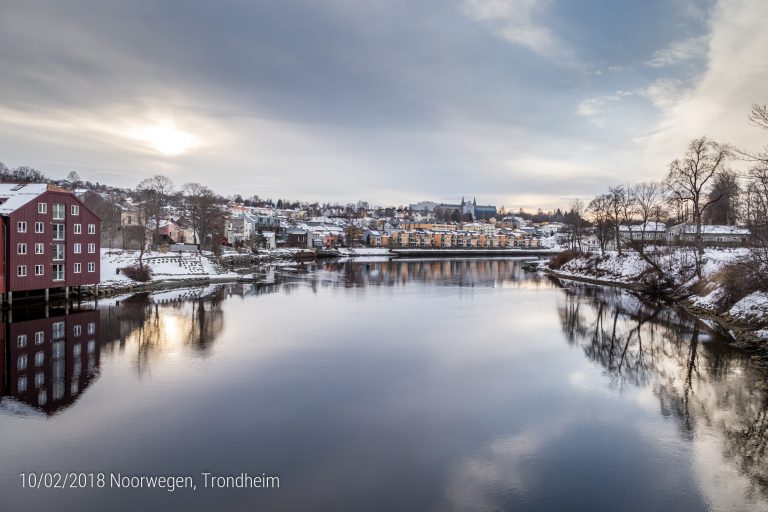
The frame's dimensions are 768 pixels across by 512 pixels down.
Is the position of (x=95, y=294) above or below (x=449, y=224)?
below

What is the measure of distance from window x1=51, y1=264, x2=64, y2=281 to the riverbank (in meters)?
29.4

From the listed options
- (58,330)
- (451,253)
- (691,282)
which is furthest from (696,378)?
(451,253)

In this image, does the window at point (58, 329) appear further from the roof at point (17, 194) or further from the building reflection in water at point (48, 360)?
the roof at point (17, 194)

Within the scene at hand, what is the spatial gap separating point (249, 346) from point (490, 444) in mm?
9574

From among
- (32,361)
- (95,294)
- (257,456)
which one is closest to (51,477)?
(257,456)

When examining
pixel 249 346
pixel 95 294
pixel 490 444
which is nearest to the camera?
pixel 490 444

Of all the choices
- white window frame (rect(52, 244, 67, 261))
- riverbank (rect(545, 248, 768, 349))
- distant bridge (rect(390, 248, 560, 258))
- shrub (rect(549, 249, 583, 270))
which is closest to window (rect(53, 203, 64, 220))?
white window frame (rect(52, 244, 67, 261))

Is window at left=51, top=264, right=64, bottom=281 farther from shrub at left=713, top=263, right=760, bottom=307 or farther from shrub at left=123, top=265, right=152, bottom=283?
shrub at left=713, top=263, right=760, bottom=307

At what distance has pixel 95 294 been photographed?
85.9ft

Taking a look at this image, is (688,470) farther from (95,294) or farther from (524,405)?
(95,294)

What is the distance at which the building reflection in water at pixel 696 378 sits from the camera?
307 inches

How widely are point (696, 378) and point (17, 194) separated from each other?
28596 mm

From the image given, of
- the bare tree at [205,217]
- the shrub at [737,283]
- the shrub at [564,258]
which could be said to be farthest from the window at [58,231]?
the shrub at [564,258]

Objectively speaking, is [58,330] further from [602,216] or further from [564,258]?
[602,216]
